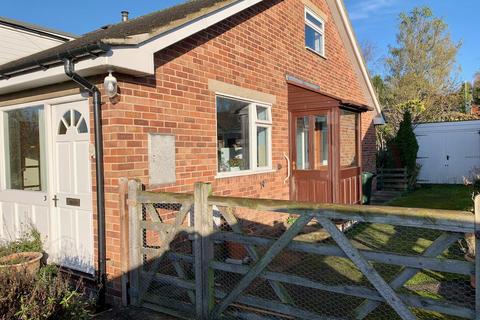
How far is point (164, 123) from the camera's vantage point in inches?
201

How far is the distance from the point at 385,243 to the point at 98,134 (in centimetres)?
549

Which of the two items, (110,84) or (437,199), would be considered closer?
(110,84)

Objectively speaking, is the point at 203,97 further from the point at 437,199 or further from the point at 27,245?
the point at 437,199

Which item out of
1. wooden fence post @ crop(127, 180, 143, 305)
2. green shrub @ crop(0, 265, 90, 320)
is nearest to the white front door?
wooden fence post @ crop(127, 180, 143, 305)

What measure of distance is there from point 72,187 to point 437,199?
1118cm

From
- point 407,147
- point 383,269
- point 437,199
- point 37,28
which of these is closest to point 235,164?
point 383,269

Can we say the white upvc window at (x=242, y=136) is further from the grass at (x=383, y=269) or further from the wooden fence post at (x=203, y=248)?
the wooden fence post at (x=203, y=248)

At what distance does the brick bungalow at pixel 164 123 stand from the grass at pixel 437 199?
11.3 feet

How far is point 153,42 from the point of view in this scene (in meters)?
4.64

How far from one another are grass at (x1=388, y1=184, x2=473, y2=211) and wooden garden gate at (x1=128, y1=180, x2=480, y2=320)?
595 centimetres

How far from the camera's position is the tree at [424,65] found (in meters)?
24.3

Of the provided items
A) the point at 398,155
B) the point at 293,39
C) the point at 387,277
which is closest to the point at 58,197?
the point at 387,277

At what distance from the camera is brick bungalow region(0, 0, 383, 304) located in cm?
456

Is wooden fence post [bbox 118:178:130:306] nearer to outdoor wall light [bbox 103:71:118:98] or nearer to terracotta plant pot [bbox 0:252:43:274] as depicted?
outdoor wall light [bbox 103:71:118:98]
